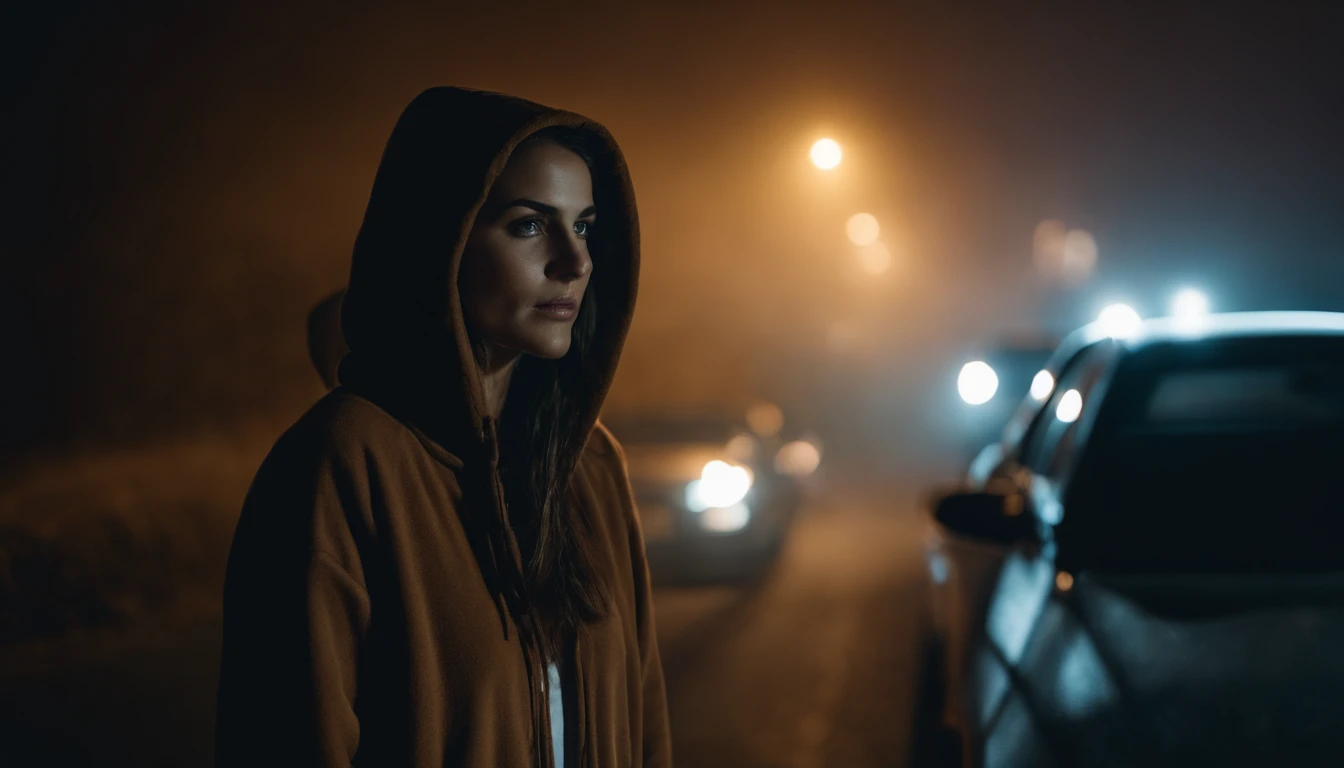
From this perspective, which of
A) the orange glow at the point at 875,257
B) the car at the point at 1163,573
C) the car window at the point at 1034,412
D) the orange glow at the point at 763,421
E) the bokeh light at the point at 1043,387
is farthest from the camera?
the orange glow at the point at 875,257

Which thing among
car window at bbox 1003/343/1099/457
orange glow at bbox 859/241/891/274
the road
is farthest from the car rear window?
orange glow at bbox 859/241/891/274

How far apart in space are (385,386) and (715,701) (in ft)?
15.7

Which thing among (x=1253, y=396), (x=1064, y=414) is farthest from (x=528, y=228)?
(x=1253, y=396)

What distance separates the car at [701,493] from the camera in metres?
9.40

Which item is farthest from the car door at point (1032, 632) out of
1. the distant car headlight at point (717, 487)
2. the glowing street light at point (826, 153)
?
the glowing street light at point (826, 153)

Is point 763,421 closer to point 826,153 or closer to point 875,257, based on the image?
point 826,153

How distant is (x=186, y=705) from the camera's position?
20.5 feet

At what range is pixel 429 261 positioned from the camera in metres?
1.83

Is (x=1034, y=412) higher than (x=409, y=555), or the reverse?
(x=409, y=555)

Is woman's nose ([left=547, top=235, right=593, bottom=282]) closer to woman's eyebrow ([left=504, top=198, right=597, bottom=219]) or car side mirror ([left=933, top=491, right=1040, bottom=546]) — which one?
woman's eyebrow ([left=504, top=198, right=597, bottom=219])

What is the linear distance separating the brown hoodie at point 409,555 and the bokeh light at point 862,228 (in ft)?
139

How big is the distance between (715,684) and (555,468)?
4728 mm

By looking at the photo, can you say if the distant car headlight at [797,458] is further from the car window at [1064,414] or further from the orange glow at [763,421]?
the car window at [1064,414]

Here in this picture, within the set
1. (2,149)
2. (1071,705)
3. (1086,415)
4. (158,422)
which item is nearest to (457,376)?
(1071,705)
